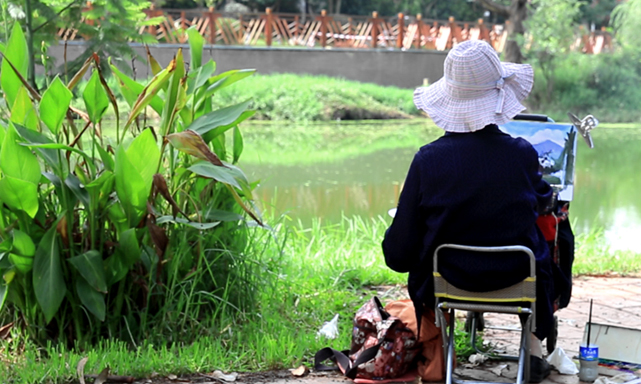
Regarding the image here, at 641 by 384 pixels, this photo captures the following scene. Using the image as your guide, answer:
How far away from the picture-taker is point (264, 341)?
2.79 metres

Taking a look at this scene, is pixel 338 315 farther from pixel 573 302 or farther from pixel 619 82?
pixel 619 82

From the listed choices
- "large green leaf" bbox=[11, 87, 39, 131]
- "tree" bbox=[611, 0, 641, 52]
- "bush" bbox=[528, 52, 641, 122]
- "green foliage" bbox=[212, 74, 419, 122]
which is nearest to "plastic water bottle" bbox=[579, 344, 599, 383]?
"large green leaf" bbox=[11, 87, 39, 131]

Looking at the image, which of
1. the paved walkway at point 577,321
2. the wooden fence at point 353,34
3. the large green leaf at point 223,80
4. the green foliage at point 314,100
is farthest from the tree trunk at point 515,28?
the large green leaf at point 223,80

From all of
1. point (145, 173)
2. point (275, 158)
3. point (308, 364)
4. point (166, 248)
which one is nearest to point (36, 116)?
point (145, 173)

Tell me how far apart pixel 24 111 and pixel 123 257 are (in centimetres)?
59

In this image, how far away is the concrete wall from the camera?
2077 centimetres

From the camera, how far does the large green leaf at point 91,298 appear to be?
8.52 feet

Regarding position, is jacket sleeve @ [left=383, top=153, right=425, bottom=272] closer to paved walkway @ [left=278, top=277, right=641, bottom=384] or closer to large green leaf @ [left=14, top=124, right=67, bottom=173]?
paved walkway @ [left=278, top=277, right=641, bottom=384]

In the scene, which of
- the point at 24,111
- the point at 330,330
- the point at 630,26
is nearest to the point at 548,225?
the point at 330,330

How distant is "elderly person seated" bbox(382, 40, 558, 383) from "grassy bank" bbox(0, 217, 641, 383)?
678 millimetres

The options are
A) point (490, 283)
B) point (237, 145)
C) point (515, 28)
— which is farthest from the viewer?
point (515, 28)

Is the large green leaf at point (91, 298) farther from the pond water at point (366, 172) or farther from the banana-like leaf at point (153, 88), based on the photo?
the pond water at point (366, 172)

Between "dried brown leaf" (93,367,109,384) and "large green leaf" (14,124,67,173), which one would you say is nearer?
"dried brown leaf" (93,367,109,384)

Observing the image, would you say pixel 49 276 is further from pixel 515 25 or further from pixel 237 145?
pixel 515 25
